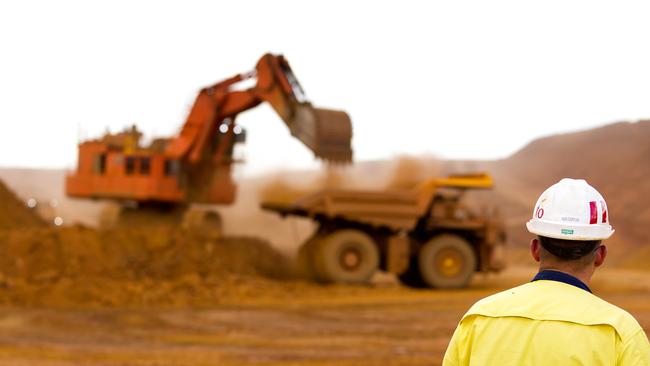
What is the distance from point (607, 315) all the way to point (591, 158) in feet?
122

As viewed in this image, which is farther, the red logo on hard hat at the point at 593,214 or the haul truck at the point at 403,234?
the haul truck at the point at 403,234

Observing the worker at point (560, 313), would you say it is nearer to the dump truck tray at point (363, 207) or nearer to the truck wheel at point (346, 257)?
the dump truck tray at point (363, 207)

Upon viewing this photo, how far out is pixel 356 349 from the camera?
1225 cm

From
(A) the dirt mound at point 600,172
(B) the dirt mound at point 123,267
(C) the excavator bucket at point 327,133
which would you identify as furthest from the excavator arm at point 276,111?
(A) the dirt mound at point 600,172

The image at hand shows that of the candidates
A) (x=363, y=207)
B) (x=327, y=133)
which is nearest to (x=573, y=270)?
(x=327, y=133)

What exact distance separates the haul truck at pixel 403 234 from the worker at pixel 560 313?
1769cm

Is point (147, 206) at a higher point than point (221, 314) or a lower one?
higher

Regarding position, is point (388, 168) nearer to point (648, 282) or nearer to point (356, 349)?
point (648, 282)

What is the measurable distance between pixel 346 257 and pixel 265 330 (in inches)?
265

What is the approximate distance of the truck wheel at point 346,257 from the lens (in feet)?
67.7

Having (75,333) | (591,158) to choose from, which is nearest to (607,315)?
(75,333)

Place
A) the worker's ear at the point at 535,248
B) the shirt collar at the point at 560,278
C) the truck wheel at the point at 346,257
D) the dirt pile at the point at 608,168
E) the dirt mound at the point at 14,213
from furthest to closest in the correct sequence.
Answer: the dirt pile at the point at 608,168 → the dirt mound at the point at 14,213 → the truck wheel at the point at 346,257 → the worker's ear at the point at 535,248 → the shirt collar at the point at 560,278

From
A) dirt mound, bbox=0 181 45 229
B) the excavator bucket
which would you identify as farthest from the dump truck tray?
dirt mound, bbox=0 181 45 229

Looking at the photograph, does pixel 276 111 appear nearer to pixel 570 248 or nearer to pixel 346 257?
pixel 346 257
